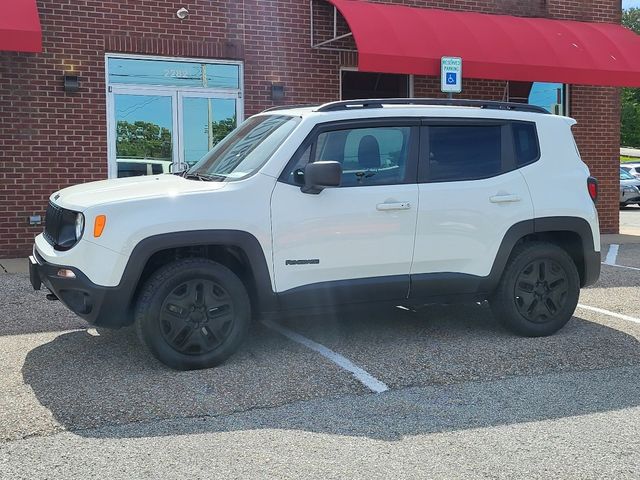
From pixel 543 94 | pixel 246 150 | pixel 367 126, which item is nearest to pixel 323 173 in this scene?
pixel 367 126

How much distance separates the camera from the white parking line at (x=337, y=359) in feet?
16.4

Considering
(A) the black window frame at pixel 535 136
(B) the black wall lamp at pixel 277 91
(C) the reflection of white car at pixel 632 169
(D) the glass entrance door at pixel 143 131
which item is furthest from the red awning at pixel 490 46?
(C) the reflection of white car at pixel 632 169

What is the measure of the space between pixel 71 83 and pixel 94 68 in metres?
0.41

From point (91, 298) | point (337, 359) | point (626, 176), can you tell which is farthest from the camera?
Answer: point (626, 176)

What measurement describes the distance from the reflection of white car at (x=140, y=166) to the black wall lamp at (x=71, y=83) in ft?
3.99

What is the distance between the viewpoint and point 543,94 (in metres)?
14.3

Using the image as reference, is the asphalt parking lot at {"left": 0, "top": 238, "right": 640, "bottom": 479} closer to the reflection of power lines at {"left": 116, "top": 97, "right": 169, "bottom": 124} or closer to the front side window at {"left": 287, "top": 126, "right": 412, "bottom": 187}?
the front side window at {"left": 287, "top": 126, "right": 412, "bottom": 187}

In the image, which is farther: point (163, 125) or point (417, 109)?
point (163, 125)

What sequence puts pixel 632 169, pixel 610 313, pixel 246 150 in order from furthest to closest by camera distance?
pixel 632 169
pixel 610 313
pixel 246 150

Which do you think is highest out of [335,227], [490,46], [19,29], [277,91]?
[490,46]

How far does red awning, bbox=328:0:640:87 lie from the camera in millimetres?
10836

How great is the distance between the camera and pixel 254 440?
13.4 feet

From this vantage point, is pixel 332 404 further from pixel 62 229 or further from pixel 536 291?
pixel 536 291

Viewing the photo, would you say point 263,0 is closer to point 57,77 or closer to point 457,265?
point 57,77
